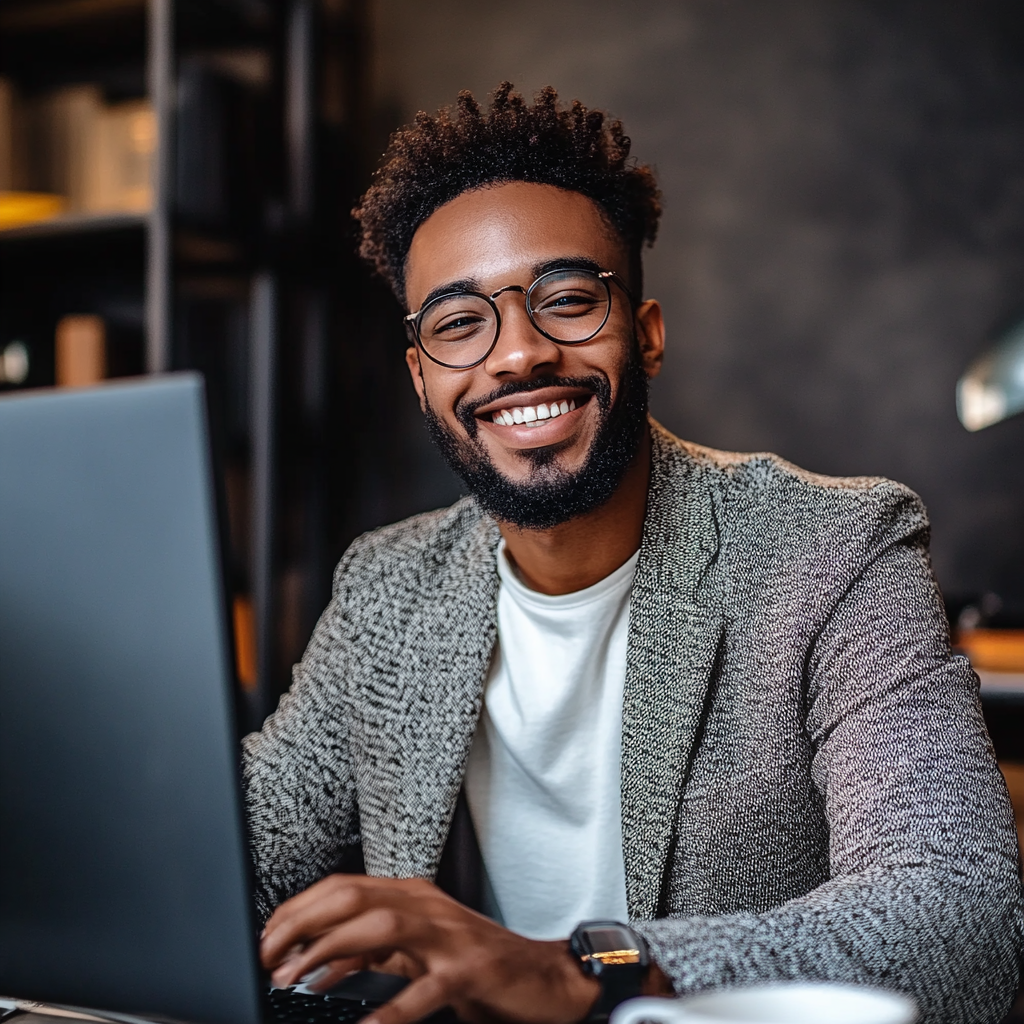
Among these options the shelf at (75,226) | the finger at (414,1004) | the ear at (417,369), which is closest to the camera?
the finger at (414,1004)

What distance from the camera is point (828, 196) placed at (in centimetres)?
240

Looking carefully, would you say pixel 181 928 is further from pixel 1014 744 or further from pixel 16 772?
pixel 1014 744

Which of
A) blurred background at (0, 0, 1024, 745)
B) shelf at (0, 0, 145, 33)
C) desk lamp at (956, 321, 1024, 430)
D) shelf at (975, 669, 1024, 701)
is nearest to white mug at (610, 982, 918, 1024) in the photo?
shelf at (975, 669, 1024, 701)

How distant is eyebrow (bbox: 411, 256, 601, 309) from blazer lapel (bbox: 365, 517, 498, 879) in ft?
1.05

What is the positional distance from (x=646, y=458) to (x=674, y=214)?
Result: 1.39m

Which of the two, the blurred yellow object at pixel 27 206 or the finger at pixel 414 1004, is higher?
the blurred yellow object at pixel 27 206

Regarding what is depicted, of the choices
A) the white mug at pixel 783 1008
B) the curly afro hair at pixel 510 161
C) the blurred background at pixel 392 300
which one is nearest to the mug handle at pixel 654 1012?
the white mug at pixel 783 1008

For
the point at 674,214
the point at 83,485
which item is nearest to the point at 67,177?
the point at 674,214

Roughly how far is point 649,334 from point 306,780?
2.17 ft

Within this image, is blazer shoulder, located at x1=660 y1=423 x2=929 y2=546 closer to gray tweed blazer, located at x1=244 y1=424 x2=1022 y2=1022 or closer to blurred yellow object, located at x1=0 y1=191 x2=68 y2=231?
gray tweed blazer, located at x1=244 y1=424 x2=1022 y2=1022

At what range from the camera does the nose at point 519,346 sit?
3.76 ft

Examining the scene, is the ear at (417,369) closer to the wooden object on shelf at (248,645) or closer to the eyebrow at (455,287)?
the eyebrow at (455,287)

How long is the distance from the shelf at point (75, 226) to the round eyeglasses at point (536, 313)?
136 cm

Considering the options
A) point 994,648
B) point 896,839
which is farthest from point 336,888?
point 994,648
